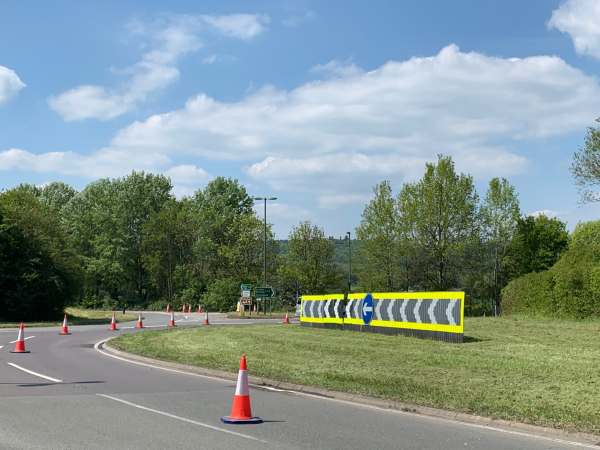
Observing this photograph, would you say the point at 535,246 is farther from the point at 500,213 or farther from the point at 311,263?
the point at 311,263

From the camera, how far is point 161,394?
12625 mm

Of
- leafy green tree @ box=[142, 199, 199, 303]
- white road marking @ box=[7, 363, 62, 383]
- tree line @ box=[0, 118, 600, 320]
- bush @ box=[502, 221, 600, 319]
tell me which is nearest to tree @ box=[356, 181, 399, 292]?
tree line @ box=[0, 118, 600, 320]

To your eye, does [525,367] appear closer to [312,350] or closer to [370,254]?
[312,350]

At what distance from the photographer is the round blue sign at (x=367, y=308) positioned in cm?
2641

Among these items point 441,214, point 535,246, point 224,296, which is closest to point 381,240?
point 441,214

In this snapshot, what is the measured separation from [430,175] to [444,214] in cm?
369

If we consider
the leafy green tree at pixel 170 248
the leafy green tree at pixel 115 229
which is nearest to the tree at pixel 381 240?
the leafy green tree at pixel 170 248

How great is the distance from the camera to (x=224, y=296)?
7556cm

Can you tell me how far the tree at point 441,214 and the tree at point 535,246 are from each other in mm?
14827

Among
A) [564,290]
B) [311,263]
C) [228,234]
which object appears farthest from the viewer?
[228,234]

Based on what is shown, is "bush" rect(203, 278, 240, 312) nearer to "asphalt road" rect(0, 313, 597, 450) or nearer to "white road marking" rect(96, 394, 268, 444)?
"asphalt road" rect(0, 313, 597, 450)

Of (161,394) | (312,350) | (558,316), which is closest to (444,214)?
(558,316)

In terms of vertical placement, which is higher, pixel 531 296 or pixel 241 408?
pixel 531 296

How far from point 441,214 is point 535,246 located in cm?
2454
